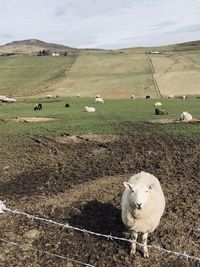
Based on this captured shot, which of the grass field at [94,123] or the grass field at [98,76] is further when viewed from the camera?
the grass field at [98,76]

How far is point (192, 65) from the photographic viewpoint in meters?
82.6

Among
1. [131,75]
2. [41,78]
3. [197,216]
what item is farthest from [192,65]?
[197,216]

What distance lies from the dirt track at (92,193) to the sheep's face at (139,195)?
148 cm

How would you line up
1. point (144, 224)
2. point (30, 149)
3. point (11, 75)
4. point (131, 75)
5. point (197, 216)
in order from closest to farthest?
point (144, 224) < point (197, 216) < point (30, 149) < point (131, 75) < point (11, 75)

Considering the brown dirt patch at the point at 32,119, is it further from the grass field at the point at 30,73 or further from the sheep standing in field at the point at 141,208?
the grass field at the point at 30,73

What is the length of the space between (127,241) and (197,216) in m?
2.57

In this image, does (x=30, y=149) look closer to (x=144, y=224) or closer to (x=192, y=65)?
(x=144, y=224)

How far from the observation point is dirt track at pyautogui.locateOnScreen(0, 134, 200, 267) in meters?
11.3

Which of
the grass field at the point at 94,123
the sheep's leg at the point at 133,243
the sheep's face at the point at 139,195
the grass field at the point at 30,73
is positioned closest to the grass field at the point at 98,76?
the grass field at the point at 30,73

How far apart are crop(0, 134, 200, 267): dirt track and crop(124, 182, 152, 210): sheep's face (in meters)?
1.48

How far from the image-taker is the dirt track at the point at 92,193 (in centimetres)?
1127

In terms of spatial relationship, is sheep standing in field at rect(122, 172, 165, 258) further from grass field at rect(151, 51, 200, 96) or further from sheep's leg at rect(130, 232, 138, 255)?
grass field at rect(151, 51, 200, 96)

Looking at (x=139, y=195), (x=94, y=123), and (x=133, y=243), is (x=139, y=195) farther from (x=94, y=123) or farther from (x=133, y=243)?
(x=94, y=123)

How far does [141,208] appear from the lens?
34.4 feet
